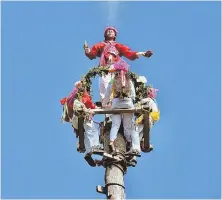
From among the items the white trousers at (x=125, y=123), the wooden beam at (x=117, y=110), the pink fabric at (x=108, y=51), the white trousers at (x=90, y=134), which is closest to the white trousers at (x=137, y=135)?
the white trousers at (x=125, y=123)

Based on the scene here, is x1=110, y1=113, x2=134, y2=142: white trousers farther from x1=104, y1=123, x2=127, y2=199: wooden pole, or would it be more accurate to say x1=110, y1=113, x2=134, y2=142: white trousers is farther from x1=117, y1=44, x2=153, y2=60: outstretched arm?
x1=117, y1=44, x2=153, y2=60: outstretched arm

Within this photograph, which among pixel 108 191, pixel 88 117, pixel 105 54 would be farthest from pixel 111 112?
pixel 105 54

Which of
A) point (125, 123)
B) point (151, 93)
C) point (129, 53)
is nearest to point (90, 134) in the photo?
point (125, 123)

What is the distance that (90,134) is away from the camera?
10.2 m

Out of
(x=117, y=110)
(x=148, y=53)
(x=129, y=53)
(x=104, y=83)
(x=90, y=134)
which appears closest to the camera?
(x=117, y=110)

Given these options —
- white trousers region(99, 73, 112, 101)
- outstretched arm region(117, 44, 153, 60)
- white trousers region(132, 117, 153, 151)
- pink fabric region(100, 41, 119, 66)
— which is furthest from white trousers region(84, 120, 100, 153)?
outstretched arm region(117, 44, 153, 60)

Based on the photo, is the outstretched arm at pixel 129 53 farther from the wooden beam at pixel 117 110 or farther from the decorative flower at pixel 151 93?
the wooden beam at pixel 117 110

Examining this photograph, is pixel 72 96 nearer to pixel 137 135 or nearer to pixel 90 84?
pixel 90 84

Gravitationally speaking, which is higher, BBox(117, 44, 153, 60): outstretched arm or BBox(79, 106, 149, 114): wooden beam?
BBox(117, 44, 153, 60): outstretched arm

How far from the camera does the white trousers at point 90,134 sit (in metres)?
10.1

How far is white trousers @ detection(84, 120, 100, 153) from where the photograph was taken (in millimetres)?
10055

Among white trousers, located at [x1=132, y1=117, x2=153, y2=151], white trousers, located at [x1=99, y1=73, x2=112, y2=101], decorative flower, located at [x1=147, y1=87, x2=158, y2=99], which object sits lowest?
white trousers, located at [x1=132, y1=117, x2=153, y2=151]

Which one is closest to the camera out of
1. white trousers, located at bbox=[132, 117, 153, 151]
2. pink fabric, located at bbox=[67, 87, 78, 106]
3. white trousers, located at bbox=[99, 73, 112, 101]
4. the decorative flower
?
white trousers, located at bbox=[132, 117, 153, 151]

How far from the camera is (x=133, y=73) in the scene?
10.7 m
